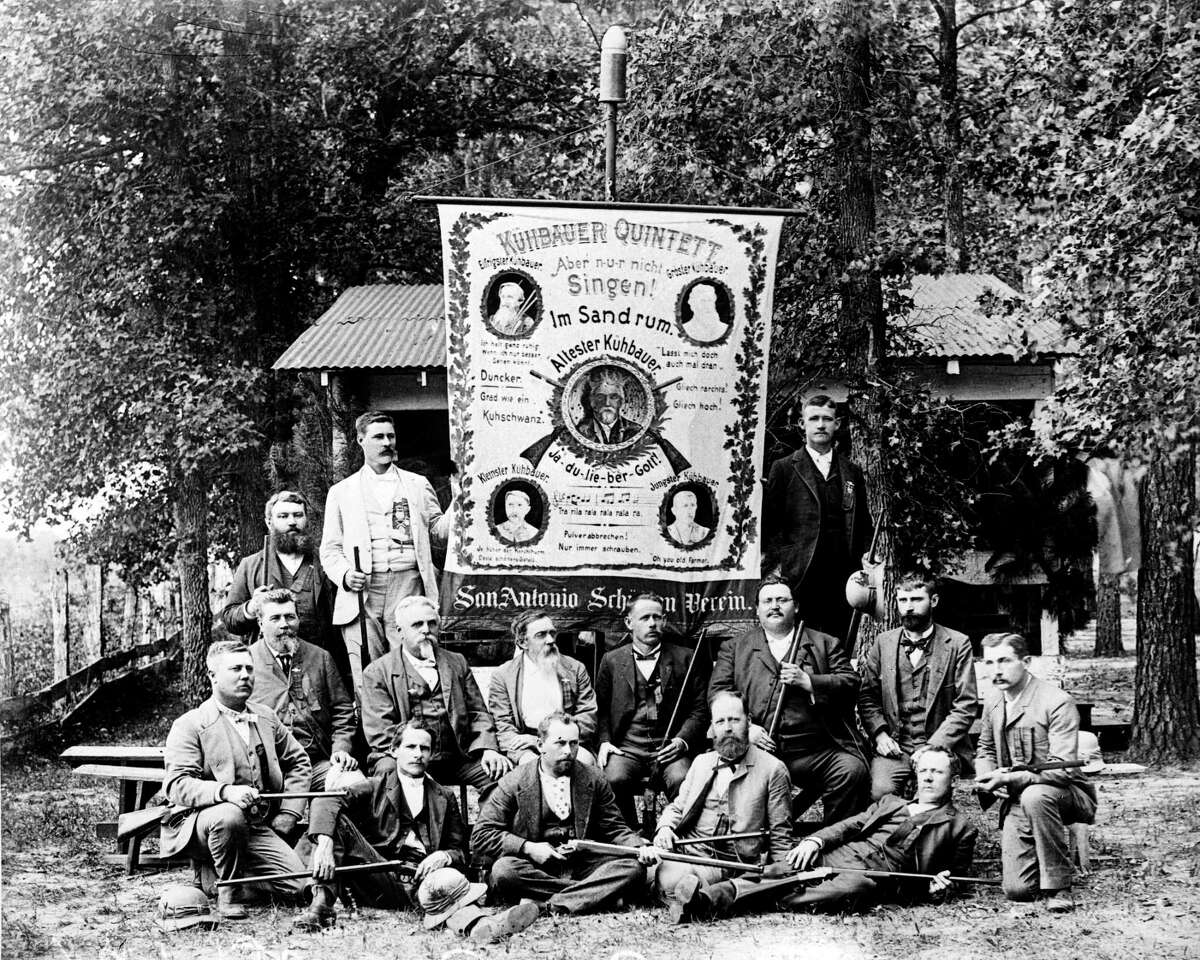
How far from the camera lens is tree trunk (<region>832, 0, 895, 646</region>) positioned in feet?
29.8

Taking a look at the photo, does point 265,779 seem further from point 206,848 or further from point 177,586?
point 177,586

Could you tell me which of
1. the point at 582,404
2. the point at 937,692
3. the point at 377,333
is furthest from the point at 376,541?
the point at 377,333

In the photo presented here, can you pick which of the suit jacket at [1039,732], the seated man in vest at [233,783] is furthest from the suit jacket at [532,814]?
the suit jacket at [1039,732]

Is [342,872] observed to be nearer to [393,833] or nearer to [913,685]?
[393,833]

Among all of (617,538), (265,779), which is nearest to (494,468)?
(617,538)

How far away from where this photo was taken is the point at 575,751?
265 inches

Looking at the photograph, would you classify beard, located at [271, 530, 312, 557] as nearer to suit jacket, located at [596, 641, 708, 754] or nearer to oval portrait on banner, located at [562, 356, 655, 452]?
oval portrait on banner, located at [562, 356, 655, 452]

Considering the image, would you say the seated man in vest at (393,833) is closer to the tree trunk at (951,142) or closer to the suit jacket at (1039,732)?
the suit jacket at (1039,732)

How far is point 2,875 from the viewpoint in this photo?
292 inches

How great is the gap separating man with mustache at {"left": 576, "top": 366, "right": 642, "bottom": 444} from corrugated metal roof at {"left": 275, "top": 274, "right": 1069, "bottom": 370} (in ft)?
11.4

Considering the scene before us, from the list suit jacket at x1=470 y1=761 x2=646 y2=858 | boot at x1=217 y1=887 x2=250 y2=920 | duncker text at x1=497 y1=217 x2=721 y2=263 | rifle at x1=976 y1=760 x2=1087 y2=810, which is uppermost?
duncker text at x1=497 y1=217 x2=721 y2=263

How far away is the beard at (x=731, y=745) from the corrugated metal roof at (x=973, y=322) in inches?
110

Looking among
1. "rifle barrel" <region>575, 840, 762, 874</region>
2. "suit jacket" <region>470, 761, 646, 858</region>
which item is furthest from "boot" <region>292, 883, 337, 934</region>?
"rifle barrel" <region>575, 840, 762, 874</region>

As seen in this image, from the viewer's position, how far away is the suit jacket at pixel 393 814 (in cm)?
673
